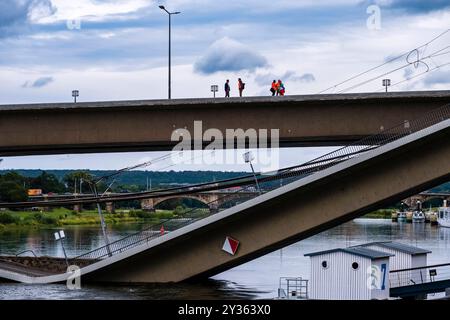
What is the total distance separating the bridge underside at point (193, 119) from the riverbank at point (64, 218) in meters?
58.6

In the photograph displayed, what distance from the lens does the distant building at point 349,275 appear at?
33969mm

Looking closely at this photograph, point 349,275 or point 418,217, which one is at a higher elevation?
point 349,275

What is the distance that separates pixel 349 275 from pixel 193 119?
10495mm

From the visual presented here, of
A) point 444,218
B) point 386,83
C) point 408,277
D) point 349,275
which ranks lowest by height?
point 444,218

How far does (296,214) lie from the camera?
37.5 meters

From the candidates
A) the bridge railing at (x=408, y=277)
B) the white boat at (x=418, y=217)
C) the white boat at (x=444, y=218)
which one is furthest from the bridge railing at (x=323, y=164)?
the white boat at (x=418, y=217)

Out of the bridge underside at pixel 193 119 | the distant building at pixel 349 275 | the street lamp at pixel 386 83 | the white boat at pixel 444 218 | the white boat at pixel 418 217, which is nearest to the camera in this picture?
the distant building at pixel 349 275

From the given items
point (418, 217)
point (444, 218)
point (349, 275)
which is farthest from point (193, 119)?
point (418, 217)

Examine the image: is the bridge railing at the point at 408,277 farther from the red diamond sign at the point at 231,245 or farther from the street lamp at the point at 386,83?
the street lamp at the point at 386,83

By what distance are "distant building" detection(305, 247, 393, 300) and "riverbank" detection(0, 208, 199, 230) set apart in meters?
64.7

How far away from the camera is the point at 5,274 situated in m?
40.4

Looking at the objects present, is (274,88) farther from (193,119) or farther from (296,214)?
(296,214)
